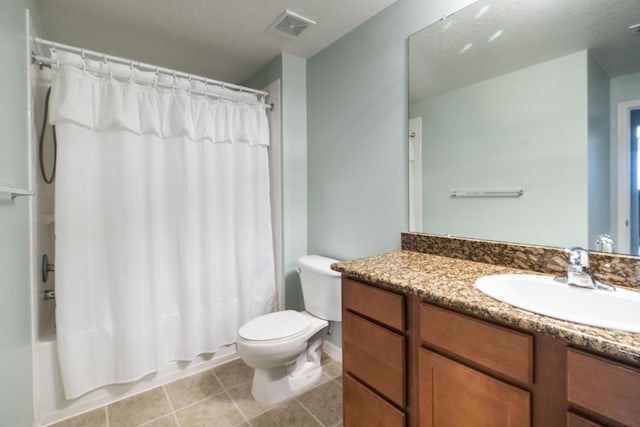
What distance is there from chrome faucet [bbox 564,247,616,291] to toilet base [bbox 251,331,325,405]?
1.45 meters

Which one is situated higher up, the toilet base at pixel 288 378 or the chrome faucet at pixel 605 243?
the chrome faucet at pixel 605 243

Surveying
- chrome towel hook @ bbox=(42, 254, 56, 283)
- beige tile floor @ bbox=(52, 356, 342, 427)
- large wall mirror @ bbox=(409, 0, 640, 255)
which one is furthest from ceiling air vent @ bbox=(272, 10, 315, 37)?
beige tile floor @ bbox=(52, 356, 342, 427)

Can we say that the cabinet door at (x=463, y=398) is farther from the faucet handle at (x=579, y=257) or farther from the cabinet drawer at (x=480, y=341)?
the faucet handle at (x=579, y=257)

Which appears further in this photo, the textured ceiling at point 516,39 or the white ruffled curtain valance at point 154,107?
the white ruffled curtain valance at point 154,107

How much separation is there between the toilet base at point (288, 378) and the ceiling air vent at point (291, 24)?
2026 mm

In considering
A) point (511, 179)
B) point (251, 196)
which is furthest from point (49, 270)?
point (511, 179)

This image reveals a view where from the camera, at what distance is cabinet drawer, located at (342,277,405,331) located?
102cm

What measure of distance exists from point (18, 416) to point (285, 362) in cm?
113

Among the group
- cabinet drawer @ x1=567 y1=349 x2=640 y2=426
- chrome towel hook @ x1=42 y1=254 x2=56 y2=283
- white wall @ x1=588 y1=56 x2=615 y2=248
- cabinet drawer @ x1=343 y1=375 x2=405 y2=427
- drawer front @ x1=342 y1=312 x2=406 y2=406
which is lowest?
cabinet drawer @ x1=343 y1=375 x2=405 y2=427

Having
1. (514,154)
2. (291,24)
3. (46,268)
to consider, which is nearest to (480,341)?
(514,154)

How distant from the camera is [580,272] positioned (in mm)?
945

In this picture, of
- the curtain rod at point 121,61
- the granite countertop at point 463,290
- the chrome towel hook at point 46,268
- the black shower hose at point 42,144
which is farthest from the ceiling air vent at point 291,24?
the chrome towel hook at point 46,268

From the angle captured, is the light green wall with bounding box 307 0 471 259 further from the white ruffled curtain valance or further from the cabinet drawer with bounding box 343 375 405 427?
the cabinet drawer with bounding box 343 375 405 427

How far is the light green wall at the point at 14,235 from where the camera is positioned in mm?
1024
